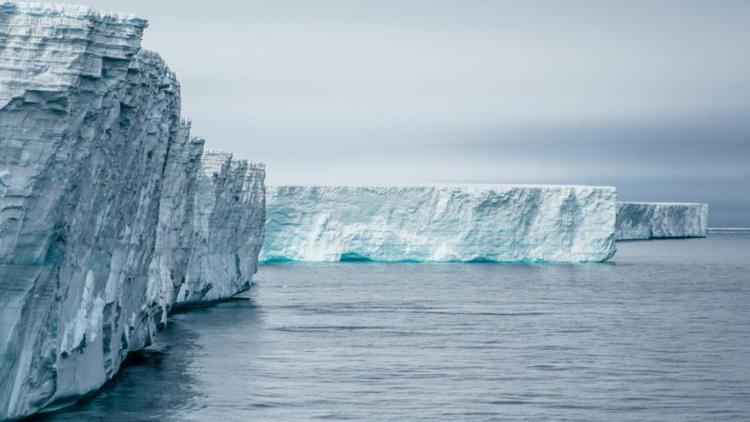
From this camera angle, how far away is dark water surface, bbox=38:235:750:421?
18.8 m

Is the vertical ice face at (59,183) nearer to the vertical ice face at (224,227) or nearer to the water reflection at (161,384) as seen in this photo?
the water reflection at (161,384)

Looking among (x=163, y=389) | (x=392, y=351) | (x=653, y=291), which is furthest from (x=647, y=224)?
(x=163, y=389)

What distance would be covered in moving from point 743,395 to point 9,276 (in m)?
12.6

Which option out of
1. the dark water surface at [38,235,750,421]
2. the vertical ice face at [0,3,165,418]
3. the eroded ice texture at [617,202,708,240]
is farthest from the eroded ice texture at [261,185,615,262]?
the vertical ice face at [0,3,165,418]

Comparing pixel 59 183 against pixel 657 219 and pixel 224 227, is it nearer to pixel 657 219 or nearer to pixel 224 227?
pixel 224 227

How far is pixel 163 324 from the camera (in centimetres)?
2755

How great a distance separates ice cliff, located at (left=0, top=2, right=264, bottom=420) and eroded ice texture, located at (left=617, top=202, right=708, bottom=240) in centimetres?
8303

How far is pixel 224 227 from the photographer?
38875 mm

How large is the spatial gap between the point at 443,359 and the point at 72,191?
12.3 meters

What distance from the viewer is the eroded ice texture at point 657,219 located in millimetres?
102750

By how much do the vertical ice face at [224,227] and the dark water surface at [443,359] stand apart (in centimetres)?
109

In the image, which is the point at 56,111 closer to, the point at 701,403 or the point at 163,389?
the point at 163,389

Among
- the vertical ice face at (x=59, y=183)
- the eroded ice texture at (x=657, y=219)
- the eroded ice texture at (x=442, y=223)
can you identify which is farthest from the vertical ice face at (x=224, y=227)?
the eroded ice texture at (x=657, y=219)

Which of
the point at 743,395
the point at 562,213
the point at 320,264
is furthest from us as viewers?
the point at 320,264
